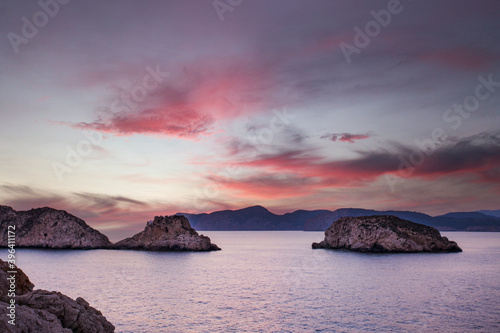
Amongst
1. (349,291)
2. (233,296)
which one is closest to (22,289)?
(233,296)

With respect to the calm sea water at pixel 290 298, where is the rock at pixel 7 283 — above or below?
above

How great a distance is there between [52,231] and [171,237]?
6336cm

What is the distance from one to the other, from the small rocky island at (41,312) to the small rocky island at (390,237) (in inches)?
5142

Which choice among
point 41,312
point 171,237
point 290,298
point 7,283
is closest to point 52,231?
point 171,237

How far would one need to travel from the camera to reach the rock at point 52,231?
166 metres

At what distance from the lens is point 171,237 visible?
501ft

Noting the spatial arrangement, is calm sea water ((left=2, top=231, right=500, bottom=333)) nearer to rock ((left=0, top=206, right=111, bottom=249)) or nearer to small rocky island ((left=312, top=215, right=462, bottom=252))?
small rocky island ((left=312, top=215, right=462, bottom=252))

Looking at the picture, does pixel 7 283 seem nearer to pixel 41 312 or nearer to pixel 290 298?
pixel 41 312

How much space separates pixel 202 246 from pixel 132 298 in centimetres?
10526

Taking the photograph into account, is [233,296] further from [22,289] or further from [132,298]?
[22,289]

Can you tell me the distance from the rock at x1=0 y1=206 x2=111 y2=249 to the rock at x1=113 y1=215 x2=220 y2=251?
1079 inches

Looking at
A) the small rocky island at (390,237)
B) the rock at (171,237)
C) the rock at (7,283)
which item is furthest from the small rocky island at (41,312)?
the small rocky island at (390,237)

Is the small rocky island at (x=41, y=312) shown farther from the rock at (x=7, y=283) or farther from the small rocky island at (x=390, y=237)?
the small rocky island at (x=390, y=237)

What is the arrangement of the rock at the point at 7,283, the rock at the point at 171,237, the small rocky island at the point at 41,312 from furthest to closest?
the rock at the point at 171,237 → the rock at the point at 7,283 → the small rocky island at the point at 41,312
